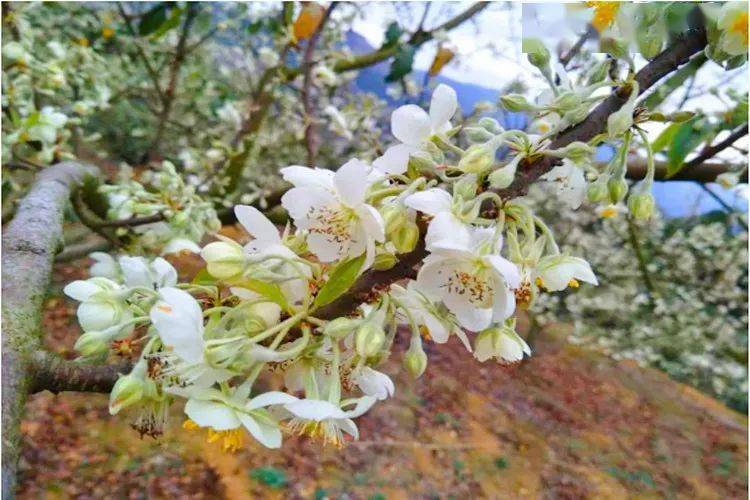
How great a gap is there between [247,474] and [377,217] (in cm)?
272

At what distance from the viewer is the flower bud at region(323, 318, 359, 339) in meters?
0.47

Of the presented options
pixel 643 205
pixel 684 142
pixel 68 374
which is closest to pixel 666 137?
pixel 684 142

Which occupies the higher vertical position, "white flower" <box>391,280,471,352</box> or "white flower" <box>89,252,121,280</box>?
"white flower" <box>391,280,471,352</box>

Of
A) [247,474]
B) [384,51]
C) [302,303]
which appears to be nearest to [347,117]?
[384,51]

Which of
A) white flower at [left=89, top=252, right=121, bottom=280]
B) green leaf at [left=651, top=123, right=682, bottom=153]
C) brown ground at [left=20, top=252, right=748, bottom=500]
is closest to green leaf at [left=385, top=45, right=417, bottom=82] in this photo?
green leaf at [left=651, top=123, right=682, bottom=153]

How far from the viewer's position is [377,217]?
0.45m

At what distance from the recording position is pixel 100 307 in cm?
51

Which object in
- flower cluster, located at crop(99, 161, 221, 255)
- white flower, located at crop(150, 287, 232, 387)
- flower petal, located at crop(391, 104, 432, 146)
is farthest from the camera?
flower cluster, located at crop(99, 161, 221, 255)

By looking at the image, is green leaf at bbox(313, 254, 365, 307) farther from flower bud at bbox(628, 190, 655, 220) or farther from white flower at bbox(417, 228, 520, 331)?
flower bud at bbox(628, 190, 655, 220)

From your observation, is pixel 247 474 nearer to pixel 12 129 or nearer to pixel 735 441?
pixel 12 129

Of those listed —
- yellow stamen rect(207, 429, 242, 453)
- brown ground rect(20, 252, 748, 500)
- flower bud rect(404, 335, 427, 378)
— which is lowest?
brown ground rect(20, 252, 748, 500)

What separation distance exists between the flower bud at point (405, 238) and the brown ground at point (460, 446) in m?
1.71

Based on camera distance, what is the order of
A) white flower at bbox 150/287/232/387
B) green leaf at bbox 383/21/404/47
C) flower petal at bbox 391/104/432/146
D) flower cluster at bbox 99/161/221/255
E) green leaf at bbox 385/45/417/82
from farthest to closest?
green leaf at bbox 383/21/404/47 < green leaf at bbox 385/45/417/82 < flower cluster at bbox 99/161/221/255 < flower petal at bbox 391/104/432/146 < white flower at bbox 150/287/232/387

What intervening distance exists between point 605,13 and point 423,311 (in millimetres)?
284
